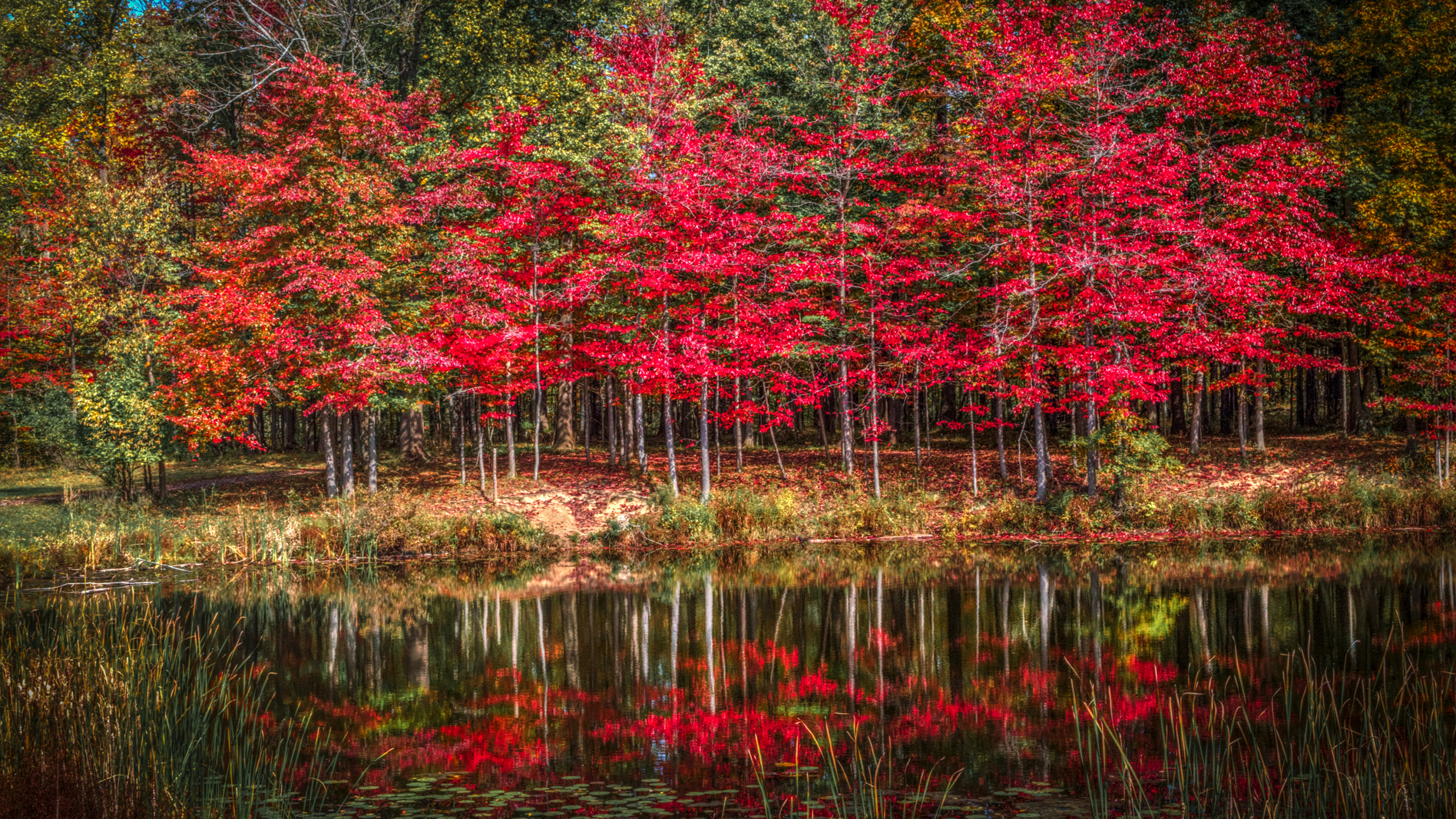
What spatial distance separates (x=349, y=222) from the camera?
24.2m

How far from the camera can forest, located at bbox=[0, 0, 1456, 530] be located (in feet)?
78.7

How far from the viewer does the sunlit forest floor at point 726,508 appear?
2147 cm

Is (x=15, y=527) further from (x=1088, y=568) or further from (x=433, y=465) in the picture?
(x=1088, y=568)

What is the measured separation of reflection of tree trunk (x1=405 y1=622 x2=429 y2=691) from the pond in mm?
58

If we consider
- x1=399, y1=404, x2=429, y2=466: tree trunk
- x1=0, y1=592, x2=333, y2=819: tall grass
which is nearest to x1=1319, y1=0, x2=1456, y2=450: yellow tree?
x1=0, y1=592, x2=333, y2=819: tall grass

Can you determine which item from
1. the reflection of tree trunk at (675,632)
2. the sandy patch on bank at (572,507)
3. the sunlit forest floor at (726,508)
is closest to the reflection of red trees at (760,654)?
the reflection of tree trunk at (675,632)

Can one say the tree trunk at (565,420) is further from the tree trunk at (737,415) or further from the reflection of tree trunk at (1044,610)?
the reflection of tree trunk at (1044,610)

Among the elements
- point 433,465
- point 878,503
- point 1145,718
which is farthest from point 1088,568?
point 433,465

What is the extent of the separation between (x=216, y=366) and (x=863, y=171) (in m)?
16.7

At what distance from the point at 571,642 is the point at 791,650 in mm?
3151

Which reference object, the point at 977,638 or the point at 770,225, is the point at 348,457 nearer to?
the point at 770,225

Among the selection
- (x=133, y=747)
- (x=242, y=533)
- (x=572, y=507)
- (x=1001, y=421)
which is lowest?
(x=572, y=507)

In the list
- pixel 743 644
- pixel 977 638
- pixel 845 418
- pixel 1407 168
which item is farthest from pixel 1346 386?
pixel 743 644

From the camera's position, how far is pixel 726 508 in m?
24.2
